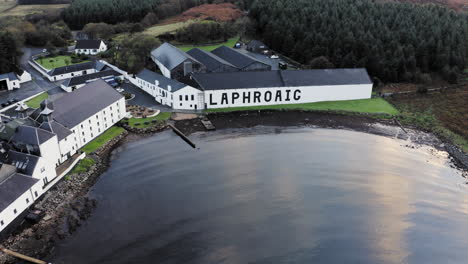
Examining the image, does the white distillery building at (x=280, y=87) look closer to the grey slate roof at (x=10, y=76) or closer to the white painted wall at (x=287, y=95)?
the white painted wall at (x=287, y=95)

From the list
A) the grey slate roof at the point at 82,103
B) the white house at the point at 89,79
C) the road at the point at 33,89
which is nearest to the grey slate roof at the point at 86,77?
the white house at the point at 89,79

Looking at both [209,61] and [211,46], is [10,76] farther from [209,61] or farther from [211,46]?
[211,46]

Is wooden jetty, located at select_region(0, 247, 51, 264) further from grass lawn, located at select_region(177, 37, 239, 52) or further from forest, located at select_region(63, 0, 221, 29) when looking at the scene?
forest, located at select_region(63, 0, 221, 29)

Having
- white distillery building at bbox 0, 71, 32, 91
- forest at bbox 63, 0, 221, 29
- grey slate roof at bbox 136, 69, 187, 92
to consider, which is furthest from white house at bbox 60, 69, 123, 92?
forest at bbox 63, 0, 221, 29

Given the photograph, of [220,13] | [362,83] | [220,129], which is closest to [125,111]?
[220,129]

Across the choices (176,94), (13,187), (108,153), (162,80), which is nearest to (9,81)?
(162,80)
